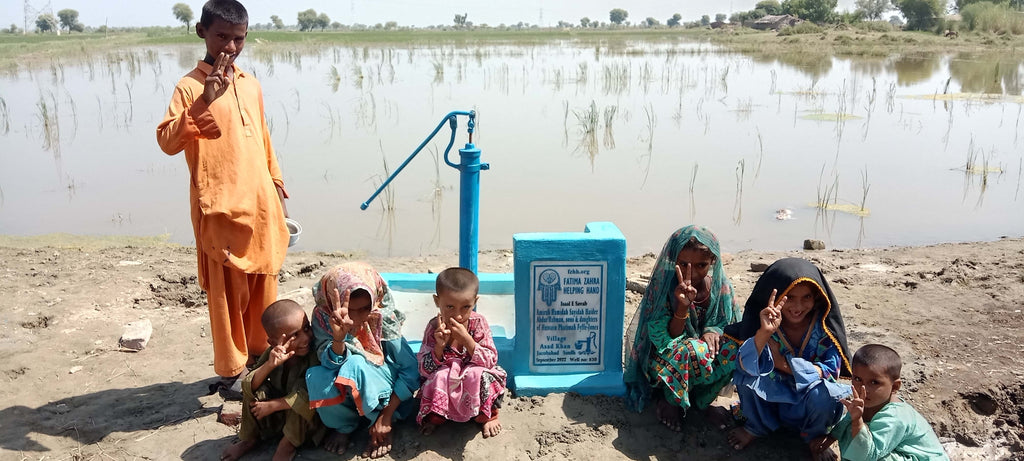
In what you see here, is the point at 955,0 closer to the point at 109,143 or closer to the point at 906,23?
the point at 906,23

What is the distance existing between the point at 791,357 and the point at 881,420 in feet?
1.44

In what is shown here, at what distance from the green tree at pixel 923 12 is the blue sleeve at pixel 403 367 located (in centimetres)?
4016

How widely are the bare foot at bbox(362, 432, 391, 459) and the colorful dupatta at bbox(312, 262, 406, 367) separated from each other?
1.01ft

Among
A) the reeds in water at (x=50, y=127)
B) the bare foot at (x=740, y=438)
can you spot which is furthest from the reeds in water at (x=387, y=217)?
the reeds in water at (x=50, y=127)

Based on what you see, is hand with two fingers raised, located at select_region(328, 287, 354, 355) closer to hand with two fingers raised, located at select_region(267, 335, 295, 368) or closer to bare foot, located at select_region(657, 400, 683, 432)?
hand with two fingers raised, located at select_region(267, 335, 295, 368)

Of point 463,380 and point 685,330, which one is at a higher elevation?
point 685,330

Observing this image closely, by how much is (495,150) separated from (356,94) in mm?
5754

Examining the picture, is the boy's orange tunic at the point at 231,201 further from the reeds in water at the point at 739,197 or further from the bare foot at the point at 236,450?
the reeds in water at the point at 739,197

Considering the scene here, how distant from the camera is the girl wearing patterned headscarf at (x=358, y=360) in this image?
2.93 m

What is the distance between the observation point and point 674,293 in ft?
10.5

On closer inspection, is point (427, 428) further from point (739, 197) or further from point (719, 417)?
point (739, 197)

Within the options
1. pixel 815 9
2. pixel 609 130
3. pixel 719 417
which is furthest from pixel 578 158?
pixel 815 9

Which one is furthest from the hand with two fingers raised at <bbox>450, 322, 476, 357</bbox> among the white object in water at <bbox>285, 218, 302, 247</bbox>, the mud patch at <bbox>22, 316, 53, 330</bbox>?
the mud patch at <bbox>22, 316, 53, 330</bbox>

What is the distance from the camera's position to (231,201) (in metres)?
3.07
